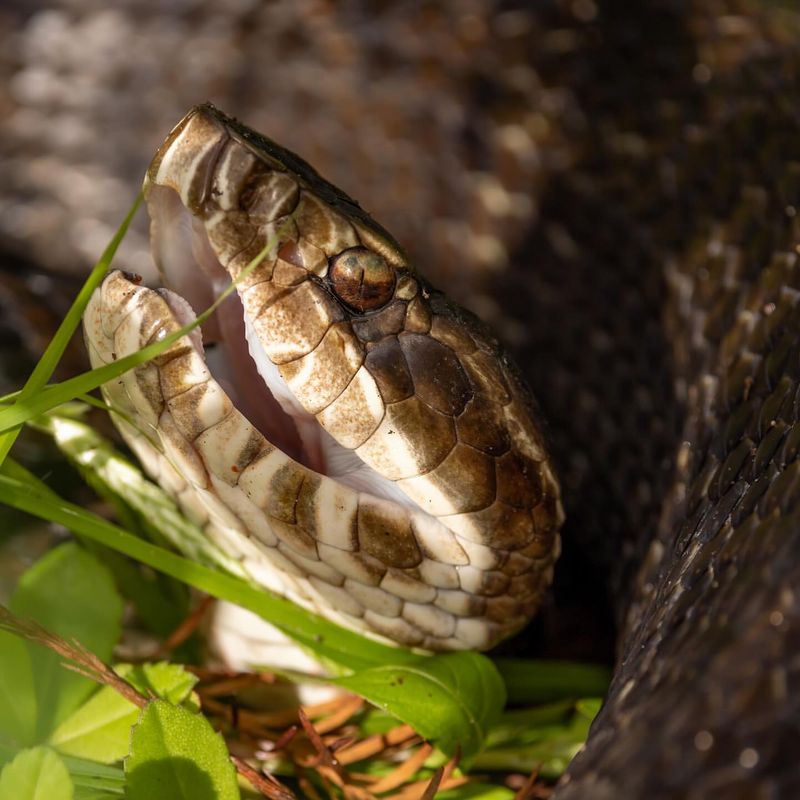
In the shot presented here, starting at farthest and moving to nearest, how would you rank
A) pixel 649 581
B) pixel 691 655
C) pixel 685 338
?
pixel 685 338 < pixel 649 581 < pixel 691 655

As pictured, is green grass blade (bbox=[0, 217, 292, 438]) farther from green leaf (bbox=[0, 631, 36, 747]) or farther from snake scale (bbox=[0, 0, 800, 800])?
snake scale (bbox=[0, 0, 800, 800])

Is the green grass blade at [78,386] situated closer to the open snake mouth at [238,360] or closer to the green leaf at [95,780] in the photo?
the open snake mouth at [238,360]

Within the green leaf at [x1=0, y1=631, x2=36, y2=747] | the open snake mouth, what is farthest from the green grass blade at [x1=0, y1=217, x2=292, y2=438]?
the green leaf at [x1=0, y1=631, x2=36, y2=747]

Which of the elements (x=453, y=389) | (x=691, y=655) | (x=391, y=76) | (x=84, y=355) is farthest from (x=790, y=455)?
(x=391, y=76)

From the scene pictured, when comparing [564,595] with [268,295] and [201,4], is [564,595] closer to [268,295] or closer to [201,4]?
[268,295]

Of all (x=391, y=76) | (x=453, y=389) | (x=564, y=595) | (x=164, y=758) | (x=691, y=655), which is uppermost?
(x=391, y=76)

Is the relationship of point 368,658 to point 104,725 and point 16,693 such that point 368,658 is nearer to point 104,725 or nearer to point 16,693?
point 104,725

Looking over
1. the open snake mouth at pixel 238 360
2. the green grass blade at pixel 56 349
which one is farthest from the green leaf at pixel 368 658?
the open snake mouth at pixel 238 360
